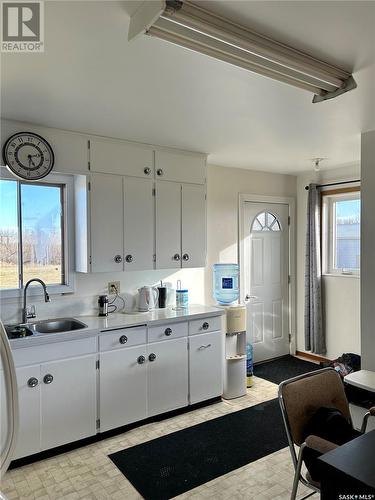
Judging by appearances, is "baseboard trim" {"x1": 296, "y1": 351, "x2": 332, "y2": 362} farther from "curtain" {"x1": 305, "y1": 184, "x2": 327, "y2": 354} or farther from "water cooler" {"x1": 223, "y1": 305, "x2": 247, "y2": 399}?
"water cooler" {"x1": 223, "y1": 305, "x2": 247, "y2": 399}

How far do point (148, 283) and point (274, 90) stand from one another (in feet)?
7.21

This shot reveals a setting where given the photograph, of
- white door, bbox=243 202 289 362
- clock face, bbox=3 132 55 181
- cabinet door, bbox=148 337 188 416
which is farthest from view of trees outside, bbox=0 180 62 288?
white door, bbox=243 202 289 362

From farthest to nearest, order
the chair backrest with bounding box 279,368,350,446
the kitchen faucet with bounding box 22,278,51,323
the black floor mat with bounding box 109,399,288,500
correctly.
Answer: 1. the kitchen faucet with bounding box 22,278,51,323
2. the black floor mat with bounding box 109,399,288,500
3. the chair backrest with bounding box 279,368,350,446

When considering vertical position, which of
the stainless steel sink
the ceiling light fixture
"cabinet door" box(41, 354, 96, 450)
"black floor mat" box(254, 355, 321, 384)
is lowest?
"black floor mat" box(254, 355, 321, 384)

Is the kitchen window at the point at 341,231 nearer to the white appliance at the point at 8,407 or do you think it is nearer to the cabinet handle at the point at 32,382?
the cabinet handle at the point at 32,382

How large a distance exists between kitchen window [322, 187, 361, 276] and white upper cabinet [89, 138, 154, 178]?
246 cm

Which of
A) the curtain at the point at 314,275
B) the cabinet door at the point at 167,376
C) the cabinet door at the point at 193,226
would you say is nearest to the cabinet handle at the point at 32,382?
the cabinet door at the point at 167,376

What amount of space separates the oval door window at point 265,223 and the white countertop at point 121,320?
146cm

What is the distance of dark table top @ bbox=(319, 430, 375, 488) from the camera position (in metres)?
1.31

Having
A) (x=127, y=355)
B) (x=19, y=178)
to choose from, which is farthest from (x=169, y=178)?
(x=127, y=355)

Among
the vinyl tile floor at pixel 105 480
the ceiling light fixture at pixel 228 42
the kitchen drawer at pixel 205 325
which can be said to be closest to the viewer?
the ceiling light fixture at pixel 228 42

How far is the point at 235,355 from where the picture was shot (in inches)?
152

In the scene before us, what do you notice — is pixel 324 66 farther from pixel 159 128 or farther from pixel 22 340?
pixel 22 340

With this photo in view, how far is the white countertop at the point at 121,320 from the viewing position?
2615 mm
